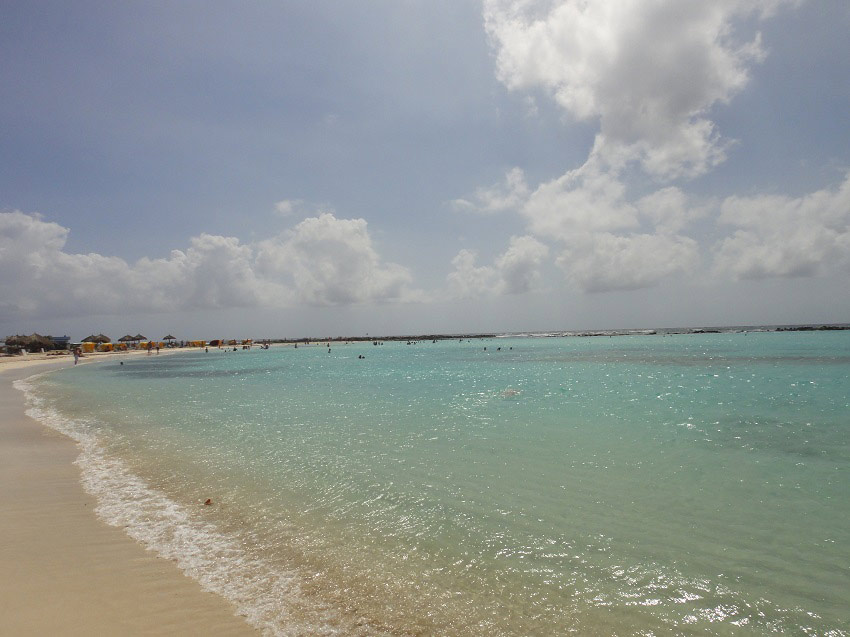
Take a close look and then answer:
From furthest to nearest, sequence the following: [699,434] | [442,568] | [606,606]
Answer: [699,434] < [442,568] < [606,606]

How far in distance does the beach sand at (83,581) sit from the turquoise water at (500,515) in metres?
0.29

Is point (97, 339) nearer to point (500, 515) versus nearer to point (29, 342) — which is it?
point (29, 342)

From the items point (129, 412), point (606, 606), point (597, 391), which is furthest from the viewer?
point (597, 391)

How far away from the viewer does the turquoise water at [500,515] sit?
4.62m

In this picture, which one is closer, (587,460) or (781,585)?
(781,585)

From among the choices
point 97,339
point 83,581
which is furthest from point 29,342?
point 83,581

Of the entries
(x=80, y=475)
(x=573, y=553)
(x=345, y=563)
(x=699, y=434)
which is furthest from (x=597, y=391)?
(x=80, y=475)

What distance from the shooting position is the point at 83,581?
510 centimetres

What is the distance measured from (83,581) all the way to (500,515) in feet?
18.5

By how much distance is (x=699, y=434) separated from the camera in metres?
12.5

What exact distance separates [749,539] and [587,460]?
12.9 feet

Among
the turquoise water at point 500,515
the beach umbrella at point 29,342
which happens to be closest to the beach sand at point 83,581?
the turquoise water at point 500,515

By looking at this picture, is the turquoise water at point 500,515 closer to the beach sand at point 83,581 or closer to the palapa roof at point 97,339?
the beach sand at point 83,581

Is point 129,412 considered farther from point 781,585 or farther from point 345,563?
point 781,585
